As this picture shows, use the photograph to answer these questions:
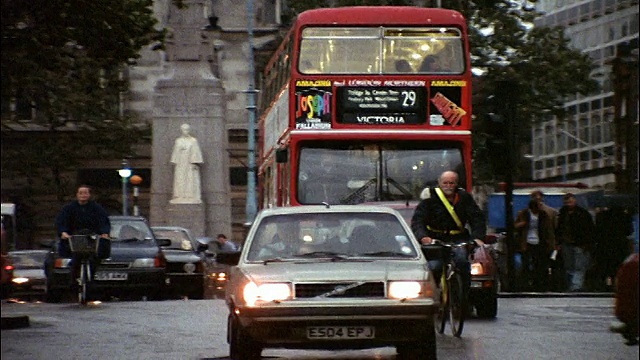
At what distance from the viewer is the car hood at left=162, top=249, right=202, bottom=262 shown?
1219 inches

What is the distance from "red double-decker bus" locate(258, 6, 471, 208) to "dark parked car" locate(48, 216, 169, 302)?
272 centimetres

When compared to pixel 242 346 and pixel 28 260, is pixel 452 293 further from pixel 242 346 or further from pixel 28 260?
pixel 28 260

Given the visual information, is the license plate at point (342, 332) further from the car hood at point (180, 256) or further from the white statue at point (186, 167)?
the white statue at point (186, 167)

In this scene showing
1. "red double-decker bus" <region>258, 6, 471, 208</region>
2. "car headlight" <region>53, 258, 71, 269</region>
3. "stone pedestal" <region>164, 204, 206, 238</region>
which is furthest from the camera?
"stone pedestal" <region>164, 204, 206, 238</region>

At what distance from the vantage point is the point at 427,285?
1363 centimetres

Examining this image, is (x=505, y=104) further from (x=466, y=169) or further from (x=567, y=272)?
(x=567, y=272)

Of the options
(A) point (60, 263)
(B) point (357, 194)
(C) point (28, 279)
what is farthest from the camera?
(C) point (28, 279)

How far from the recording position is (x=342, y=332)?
13.4 m

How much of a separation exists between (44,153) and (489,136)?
39.7 m

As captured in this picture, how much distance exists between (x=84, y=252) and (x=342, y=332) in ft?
34.7

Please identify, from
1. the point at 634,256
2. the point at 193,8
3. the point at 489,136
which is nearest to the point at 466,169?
the point at 489,136

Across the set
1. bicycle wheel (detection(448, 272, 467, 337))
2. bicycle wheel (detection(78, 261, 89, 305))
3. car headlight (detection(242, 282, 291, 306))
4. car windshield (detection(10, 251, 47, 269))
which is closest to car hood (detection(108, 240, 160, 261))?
bicycle wheel (detection(78, 261, 89, 305))

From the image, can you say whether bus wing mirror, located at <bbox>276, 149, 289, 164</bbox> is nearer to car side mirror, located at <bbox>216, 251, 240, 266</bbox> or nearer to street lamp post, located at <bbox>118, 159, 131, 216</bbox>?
car side mirror, located at <bbox>216, 251, 240, 266</bbox>

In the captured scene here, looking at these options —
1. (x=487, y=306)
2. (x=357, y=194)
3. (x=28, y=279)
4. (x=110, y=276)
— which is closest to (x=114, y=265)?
(x=110, y=276)
